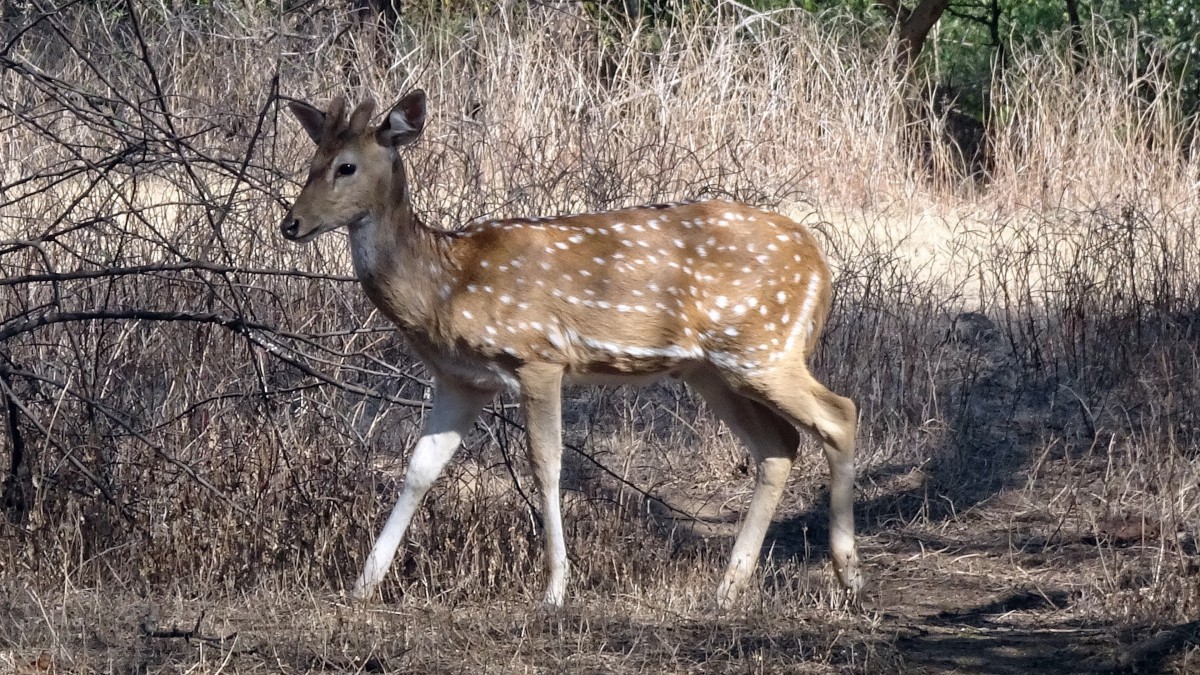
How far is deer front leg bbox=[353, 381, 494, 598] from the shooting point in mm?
6164

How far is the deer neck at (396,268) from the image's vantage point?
6.00 metres

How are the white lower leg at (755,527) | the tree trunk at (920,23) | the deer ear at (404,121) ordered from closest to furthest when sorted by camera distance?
the deer ear at (404,121)
the white lower leg at (755,527)
the tree trunk at (920,23)

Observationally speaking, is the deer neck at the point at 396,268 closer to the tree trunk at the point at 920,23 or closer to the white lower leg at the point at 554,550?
the white lower leg at the point at 554,550

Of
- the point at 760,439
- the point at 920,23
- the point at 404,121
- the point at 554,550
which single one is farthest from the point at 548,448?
the point at 920,23

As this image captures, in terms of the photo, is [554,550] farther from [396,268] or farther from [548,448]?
[396,268]

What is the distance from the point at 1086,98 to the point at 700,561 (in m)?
7.69

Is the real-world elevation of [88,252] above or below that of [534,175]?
below

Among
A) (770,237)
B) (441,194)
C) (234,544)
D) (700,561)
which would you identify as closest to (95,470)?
(234,544)

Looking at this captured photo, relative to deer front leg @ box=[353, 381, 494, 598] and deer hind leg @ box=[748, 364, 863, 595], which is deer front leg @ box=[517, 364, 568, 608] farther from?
deer hind leg @ box=[748, 364, 863, 595]

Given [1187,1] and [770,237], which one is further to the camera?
[1187,1]

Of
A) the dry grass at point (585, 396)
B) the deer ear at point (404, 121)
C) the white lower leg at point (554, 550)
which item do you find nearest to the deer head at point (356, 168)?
the deer ear at point (404, 121)

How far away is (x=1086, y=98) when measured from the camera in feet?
42.0

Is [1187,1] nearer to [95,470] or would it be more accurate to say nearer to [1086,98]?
[1086,98]

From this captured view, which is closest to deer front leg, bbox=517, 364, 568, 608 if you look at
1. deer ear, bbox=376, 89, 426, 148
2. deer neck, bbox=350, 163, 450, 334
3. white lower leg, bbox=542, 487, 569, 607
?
white lower leg, bbox=542, 487, 569, 607
